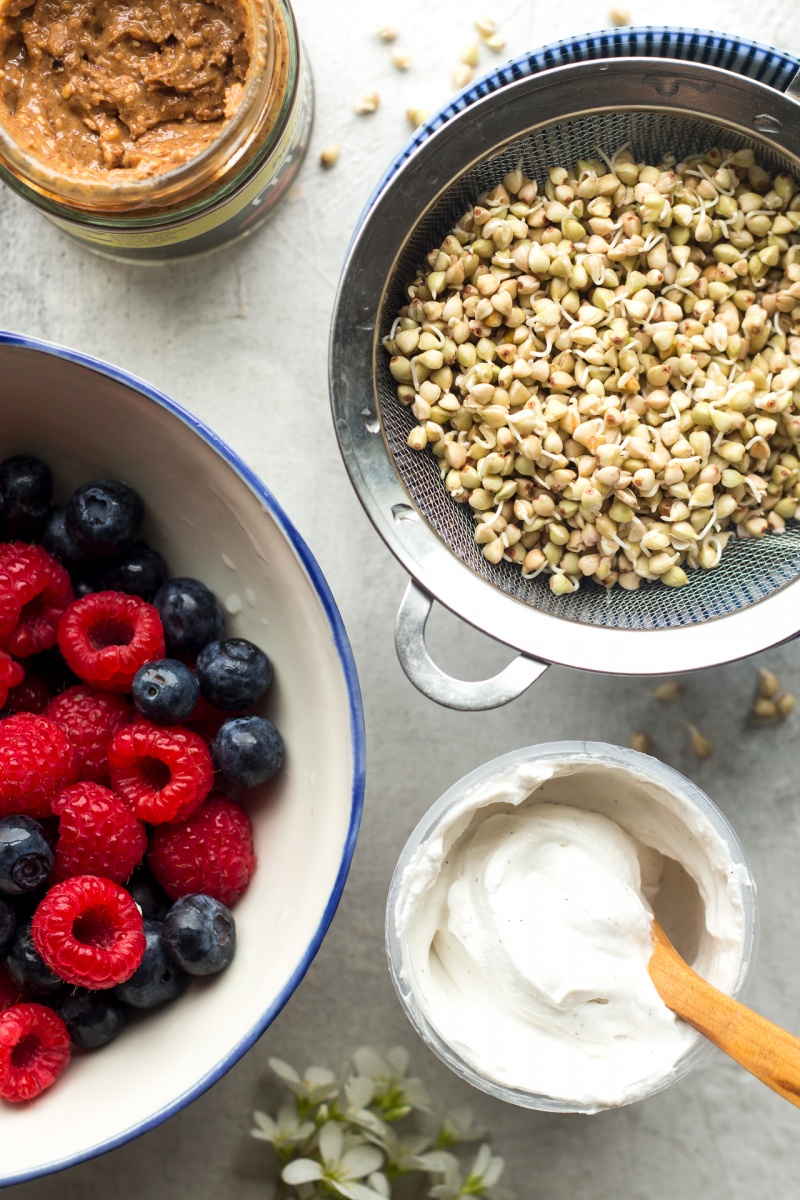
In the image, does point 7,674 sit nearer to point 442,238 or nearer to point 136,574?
point 136,574

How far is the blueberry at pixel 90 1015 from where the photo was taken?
0.92m

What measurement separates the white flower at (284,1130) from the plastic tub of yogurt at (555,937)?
0.25 meters

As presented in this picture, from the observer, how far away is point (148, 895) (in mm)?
947

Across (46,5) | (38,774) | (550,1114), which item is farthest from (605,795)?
(46,5)

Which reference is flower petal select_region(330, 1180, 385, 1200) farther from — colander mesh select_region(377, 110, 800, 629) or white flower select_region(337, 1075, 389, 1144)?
colander mesh select_region(377, 110, 800, 629)

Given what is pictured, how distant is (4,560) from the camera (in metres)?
0.93

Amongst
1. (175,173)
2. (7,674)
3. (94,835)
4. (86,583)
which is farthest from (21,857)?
(175,173)

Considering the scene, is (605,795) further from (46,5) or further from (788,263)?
(46,5)

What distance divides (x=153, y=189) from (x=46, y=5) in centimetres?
24

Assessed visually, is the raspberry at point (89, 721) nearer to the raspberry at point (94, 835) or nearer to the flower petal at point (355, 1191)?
the raspberry at point (94, 835)

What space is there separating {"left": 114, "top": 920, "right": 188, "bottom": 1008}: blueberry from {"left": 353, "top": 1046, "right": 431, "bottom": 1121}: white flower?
1.00 ft

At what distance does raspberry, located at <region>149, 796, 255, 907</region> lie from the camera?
931 mm

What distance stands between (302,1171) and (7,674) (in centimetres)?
61

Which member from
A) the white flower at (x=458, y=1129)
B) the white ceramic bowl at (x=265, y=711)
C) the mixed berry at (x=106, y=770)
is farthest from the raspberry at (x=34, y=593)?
the white flower at (x=458, y=1129)
